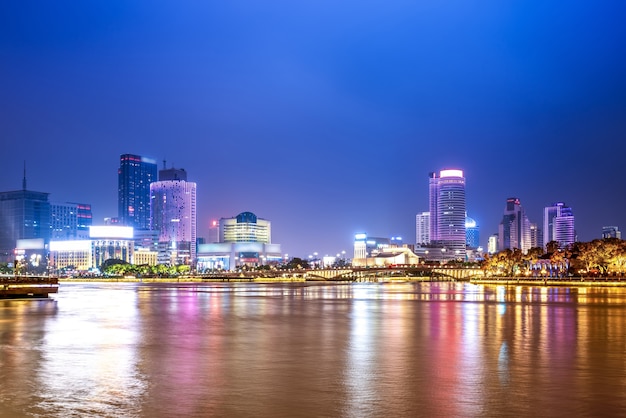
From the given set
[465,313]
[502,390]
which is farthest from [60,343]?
[465,313]

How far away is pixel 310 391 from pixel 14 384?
8.95m

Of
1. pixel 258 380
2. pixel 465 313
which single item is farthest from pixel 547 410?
pixel 465 313

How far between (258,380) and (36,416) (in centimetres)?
734

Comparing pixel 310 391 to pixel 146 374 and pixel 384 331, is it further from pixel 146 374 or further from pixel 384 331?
pixel 384 331

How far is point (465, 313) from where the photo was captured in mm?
56281

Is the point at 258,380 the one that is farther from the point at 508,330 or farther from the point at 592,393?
the point at 508,330

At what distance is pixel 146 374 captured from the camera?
2392 cm

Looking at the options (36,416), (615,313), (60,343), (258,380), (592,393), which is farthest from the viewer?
(615,313)

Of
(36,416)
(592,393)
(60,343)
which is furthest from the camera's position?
(60,343)

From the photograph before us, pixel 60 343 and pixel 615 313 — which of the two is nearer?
pixel 60 343

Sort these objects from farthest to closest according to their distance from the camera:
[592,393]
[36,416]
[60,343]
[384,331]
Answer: [384,331], [60,343], [592,393], [36,416]

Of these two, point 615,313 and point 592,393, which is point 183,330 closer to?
point 592,393

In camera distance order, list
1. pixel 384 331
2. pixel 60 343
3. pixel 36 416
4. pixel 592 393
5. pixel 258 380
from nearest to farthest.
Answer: pixel 36 416
pixel 592 393
pixel 258 380
pixel 60 343
pixel 384 331

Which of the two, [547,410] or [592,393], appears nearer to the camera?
[547,410]
